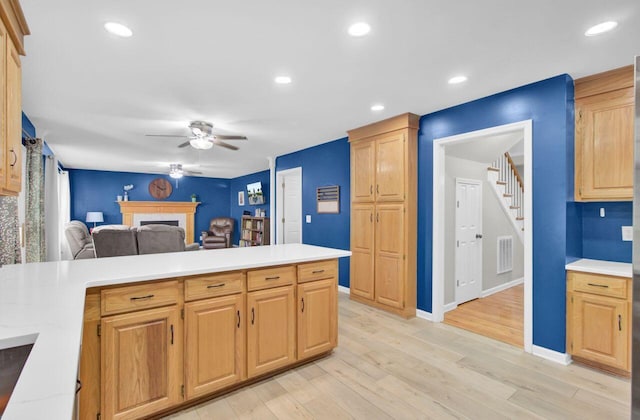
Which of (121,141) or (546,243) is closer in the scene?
(546,243)

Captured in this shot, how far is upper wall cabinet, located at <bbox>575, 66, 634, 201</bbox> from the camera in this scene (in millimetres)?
2402

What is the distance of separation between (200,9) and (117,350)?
1982mm

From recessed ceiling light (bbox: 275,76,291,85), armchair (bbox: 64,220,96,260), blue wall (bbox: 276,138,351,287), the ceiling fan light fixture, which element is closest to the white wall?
blue wall (bbox: 276,138,351,287)

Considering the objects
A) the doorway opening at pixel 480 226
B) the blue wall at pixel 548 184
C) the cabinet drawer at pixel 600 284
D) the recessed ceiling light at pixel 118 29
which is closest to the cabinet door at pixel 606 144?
the blue wall at pixel 548 184

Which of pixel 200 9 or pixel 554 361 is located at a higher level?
pixel 200 9

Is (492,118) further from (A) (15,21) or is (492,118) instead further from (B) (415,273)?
(A) (15,21)

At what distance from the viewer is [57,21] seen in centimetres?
184

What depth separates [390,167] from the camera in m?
3.77

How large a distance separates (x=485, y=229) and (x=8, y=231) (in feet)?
18.6

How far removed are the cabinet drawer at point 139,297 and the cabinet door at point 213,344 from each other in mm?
133

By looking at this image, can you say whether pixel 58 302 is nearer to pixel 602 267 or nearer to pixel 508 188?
pixel 602 267

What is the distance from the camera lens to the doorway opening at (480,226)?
2.77m

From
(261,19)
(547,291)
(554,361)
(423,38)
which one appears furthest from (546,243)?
(261,19)

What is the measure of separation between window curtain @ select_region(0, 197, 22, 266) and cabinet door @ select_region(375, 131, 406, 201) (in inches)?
152
